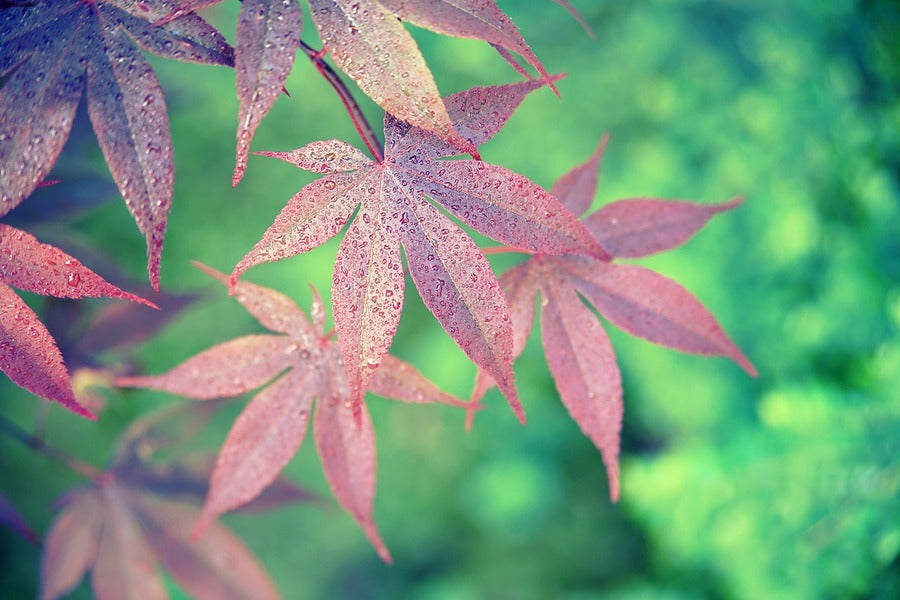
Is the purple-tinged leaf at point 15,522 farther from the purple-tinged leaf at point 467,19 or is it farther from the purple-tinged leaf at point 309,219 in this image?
the purple-tinged leaf at point 467,19

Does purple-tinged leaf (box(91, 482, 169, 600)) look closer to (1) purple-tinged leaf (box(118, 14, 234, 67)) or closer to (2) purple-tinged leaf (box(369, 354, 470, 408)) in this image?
(2) purple-tinged leaf (box(369, 354, 470, 408))

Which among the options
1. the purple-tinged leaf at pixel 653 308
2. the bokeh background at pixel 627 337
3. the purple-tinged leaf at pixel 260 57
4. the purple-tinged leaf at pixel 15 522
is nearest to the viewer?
the purple-tinged leaf at pixel 260 57

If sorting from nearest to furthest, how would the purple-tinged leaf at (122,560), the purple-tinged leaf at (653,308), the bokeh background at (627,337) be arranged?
1. the purple-tinged leaf at (653,308)
2. the purple-tinged leaf at (122,560)
3. the bokeh background at (627,337)

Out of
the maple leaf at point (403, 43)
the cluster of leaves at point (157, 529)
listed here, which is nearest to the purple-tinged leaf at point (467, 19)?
the maple leaf at point (403, 43)

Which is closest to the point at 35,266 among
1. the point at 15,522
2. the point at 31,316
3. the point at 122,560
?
the point at 31,316

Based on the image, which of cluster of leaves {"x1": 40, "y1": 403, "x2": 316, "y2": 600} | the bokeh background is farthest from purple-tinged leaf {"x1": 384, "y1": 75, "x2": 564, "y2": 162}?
the bokeh background

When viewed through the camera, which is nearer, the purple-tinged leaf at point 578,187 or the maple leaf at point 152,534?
the purple-tinged leaf at point 578,187

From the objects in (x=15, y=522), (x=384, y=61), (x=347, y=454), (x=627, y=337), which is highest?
(x=384, y=61)

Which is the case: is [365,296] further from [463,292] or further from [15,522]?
[15,522]
